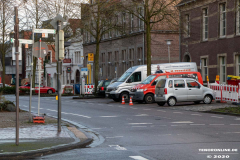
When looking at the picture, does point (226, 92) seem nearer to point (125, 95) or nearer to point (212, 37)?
point (125, 95)

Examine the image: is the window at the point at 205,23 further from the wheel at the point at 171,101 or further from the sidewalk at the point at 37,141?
the sidewalk at the point at 37,141

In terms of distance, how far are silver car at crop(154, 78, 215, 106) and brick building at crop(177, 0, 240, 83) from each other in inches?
328

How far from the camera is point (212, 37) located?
122 feet

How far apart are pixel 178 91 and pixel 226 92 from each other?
3.10 meters

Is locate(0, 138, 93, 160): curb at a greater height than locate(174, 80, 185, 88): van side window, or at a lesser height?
Result: lesser

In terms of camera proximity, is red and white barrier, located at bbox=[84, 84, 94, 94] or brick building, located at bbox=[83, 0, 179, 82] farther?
brick building, located at bbox=[83, 0, 179, 82]

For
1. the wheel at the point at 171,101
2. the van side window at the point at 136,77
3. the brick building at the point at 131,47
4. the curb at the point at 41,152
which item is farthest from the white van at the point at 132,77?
the curb at the point at 41,152

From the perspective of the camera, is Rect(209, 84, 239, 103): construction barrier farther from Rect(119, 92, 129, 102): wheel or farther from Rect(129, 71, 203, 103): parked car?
Rect(119, 92, 129, 102): wheel

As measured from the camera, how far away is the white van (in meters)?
30.7

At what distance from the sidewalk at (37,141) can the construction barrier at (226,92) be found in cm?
1371

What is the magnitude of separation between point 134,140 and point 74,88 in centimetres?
3774

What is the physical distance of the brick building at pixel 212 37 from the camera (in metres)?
34.0

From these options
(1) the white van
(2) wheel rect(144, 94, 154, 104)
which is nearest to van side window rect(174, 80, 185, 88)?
(2) wheel rect(144, 94, 154, 104)

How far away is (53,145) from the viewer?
9914 millimetres
